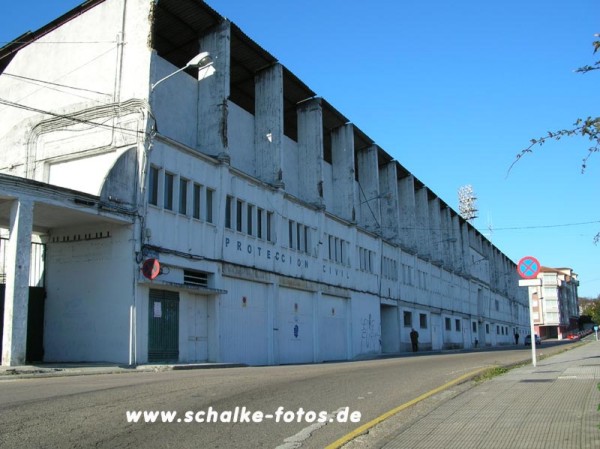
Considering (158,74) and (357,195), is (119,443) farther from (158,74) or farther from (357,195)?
(357,195)

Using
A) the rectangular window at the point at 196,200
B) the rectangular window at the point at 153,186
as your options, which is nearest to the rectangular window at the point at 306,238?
the rectangular window at the point at 196,200

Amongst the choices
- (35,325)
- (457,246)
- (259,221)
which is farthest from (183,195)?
(457,246)

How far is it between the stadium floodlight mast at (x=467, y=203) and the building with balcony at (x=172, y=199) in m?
60.0

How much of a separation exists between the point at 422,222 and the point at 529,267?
128ft

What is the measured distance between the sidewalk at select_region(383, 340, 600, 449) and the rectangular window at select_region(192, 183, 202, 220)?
1499 cm

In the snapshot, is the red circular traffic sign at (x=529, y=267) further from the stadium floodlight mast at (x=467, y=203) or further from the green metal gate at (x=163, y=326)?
Answer: the stadium floodlight mast at (x=467, y=203)

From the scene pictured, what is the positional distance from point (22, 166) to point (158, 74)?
7.11 meters

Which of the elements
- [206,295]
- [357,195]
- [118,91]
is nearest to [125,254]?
[206,295]

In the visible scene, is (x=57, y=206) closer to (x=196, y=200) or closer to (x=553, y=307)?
(x=196, y=200)

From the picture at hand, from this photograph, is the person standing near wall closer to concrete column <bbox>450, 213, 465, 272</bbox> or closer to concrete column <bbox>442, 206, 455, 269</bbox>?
concrete column <bbox>442, 206, 455, 269</bbox>

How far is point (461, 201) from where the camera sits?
97.1m

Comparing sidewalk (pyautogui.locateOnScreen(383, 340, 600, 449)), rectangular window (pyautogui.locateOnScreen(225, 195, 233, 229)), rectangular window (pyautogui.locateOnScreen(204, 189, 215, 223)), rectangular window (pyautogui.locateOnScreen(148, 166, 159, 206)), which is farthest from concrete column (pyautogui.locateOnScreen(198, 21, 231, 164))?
sidewalk (pyautogui.locateOnScreen(383, 340, 600, 449))

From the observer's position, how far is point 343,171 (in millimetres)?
39812

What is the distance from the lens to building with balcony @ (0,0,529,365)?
20438 mm
